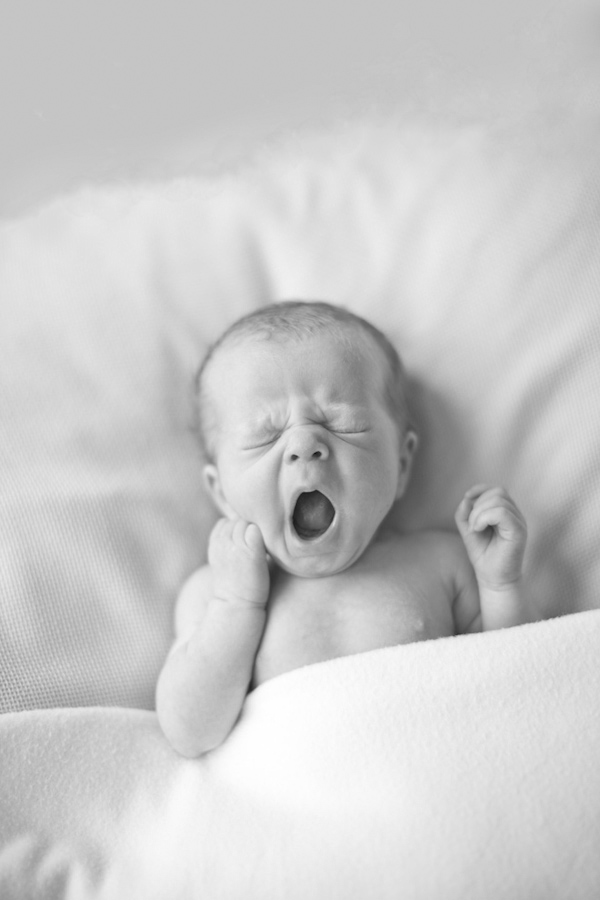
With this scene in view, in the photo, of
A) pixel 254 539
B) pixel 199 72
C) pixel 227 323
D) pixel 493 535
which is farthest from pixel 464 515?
pixel 199 72

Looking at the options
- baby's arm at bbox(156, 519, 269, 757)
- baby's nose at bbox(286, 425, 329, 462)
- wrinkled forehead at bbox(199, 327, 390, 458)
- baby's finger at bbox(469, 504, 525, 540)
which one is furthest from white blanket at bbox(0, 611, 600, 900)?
wrinkled forehead at bbox(199, 327, 390, 458)

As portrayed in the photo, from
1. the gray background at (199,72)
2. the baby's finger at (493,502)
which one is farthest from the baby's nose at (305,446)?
the gray background at (199,72)

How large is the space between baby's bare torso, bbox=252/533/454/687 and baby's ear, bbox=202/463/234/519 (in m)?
0.13

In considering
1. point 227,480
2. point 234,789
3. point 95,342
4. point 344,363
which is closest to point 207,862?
point 234,789

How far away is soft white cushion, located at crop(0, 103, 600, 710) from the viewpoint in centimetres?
137

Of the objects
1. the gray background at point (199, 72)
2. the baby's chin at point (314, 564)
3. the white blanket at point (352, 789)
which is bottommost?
the white blanket at point (352, 789)

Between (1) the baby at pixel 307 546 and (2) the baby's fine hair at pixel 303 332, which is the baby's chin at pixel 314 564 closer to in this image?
(1) the baby at pixel 307 546

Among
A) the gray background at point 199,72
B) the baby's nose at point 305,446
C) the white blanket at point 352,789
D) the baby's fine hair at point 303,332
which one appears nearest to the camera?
the white blanket at point 352,789

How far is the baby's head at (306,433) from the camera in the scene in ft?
4.11

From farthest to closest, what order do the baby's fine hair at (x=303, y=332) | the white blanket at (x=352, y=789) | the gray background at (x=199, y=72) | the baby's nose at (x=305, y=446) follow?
1. the gray background at (x=199, y=72)
2. the baby's fine hair at (x=303, y=332)
3. the baby's nose at (x=305, y=446)
4. the white blanket at (x=352, y=789)

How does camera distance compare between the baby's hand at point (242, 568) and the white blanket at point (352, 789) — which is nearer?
the white blanket at point (352, 789)

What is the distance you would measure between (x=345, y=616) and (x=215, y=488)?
0.95ft

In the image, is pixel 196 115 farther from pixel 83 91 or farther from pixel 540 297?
pixel 540 297

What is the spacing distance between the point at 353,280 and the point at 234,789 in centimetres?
82
